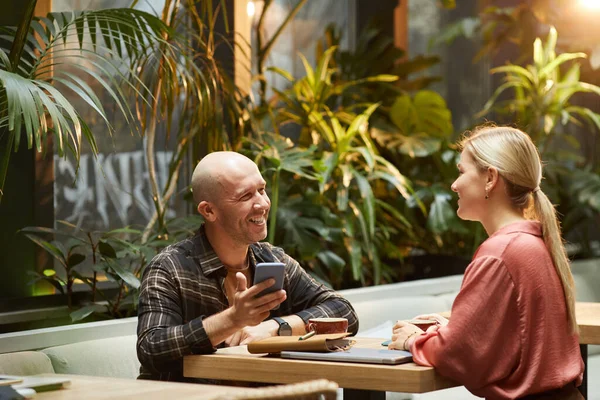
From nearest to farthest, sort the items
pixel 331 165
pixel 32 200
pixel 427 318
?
pixel 427 318, pixel 32 200, pixel 331 165

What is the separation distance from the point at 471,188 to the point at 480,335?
45 cm

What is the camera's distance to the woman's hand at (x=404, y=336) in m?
2.61

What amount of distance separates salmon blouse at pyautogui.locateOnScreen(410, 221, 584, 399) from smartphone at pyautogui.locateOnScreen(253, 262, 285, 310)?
1.31 ft

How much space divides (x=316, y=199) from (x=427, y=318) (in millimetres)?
2195

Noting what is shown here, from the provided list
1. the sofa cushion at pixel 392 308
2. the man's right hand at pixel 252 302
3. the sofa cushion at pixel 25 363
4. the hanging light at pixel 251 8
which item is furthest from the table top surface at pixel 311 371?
the hanging light at pixel 251 8

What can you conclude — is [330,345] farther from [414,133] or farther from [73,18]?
[414,133]

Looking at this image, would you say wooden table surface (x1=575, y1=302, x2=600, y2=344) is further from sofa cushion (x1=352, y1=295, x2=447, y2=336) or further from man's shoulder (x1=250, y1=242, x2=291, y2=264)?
sofa cushion (x1=352, y1=295, x2=447, y2=336)

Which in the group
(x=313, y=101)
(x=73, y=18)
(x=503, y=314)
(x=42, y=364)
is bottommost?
(x=42, y=364)

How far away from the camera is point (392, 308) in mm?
4473

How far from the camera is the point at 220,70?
4488 mm

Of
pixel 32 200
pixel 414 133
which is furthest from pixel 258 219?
pixel 414 133

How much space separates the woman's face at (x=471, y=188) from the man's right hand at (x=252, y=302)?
1.89 feet

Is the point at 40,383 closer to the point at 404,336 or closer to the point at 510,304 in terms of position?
the point at 404,336

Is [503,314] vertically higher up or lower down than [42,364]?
higher up
